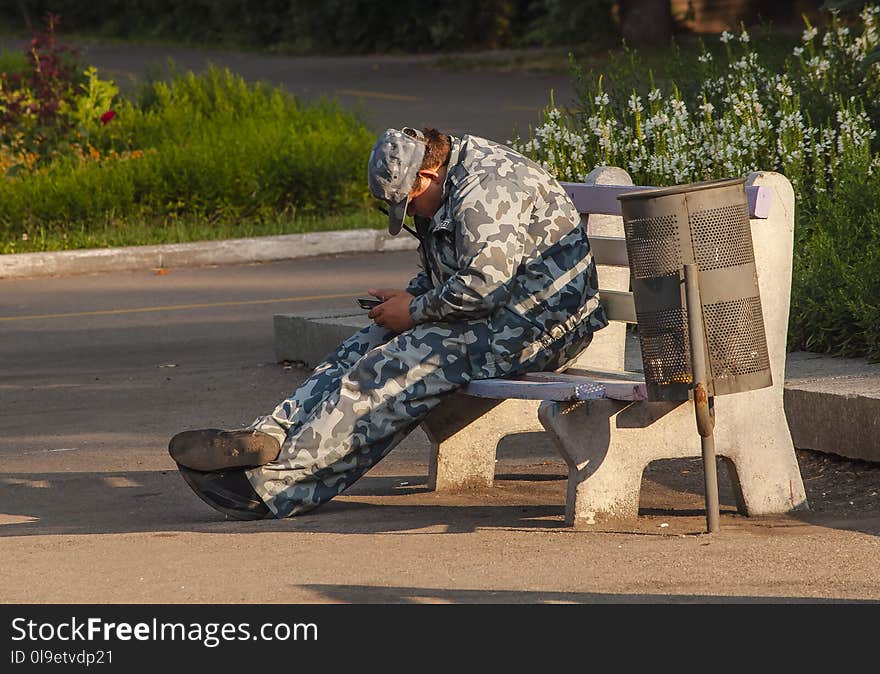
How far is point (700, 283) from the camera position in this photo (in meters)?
4.97

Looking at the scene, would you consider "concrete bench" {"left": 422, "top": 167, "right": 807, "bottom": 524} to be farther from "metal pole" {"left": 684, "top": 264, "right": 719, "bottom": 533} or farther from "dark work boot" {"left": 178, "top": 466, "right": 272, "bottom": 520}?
"dark work boot" {"left": 178, "top": 466, "right": 272, "bottom": 520}

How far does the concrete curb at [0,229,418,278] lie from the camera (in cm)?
1255

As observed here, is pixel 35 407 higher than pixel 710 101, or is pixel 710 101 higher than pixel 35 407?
pixel 710 101

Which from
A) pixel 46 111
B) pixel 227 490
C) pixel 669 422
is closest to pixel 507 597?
pixel 669 422

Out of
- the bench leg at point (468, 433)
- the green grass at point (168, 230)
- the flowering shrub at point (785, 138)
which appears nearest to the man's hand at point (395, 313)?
the bench leg at point (468, 433)

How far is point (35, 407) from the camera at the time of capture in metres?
8.02

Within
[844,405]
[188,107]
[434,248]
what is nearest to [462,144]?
[434,248]

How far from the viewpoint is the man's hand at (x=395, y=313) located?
18.5ft

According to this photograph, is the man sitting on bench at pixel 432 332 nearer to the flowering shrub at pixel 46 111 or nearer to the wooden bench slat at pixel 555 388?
the wooden bench slat at pixel 555 388

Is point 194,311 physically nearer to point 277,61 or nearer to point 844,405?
point 844,405

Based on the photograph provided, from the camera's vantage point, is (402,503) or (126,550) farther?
(402,503)

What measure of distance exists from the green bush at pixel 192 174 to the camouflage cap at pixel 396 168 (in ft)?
25.6

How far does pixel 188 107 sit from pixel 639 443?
11357 millimetres

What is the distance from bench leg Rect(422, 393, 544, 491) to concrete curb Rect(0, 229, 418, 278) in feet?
23.1
